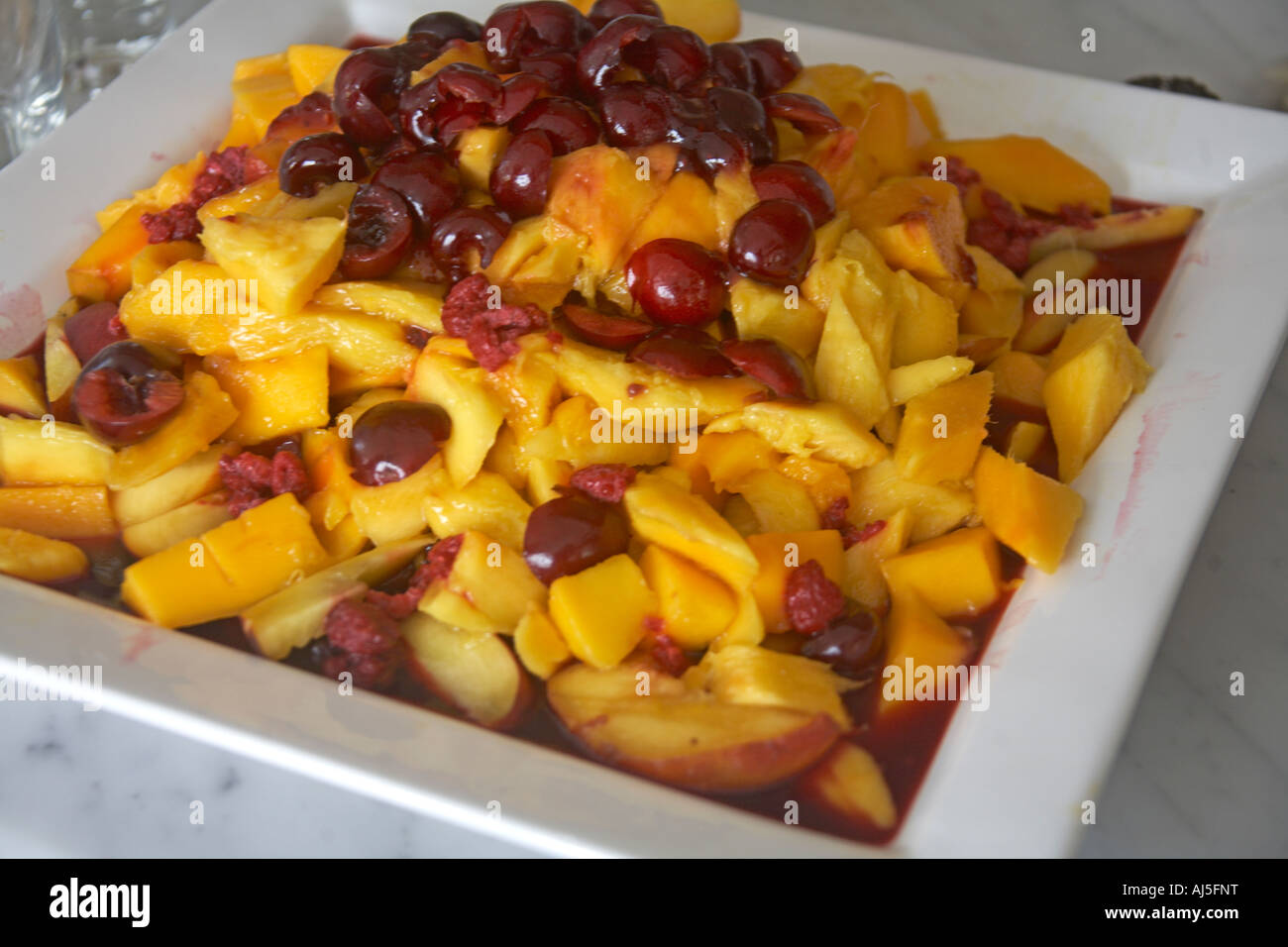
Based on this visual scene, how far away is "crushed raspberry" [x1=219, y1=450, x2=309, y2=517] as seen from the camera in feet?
5.76

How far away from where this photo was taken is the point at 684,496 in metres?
1.68

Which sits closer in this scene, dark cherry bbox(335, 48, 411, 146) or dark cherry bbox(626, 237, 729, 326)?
dark cherry bbox(626, 237, 729, 326)

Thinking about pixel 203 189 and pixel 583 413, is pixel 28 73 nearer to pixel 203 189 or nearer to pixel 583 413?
pixel 203 189

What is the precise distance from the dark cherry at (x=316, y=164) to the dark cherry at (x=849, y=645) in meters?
1.04

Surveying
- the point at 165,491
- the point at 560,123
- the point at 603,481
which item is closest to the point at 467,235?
the point at 560,123

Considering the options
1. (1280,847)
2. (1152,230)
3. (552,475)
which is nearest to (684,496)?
(552,475)

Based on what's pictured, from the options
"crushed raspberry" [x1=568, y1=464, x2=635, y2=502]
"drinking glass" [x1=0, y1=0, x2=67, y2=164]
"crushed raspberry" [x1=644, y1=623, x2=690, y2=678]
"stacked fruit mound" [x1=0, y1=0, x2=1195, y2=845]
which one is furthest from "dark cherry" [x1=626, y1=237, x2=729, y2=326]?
"drinking glass" [x1=0, y1=0, x2=67, y2=164]

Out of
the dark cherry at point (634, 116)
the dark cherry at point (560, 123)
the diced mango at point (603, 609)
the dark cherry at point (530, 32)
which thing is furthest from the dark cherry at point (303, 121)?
the diced mango at point (603, 609)

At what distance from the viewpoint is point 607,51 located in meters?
1.95

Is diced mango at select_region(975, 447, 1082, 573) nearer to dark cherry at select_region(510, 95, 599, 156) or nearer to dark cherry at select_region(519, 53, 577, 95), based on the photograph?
dark cherry at select_region(510, 95, 599, 156)

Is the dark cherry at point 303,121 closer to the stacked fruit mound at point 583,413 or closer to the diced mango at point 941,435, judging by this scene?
the stacked fruit mound at point 583,413

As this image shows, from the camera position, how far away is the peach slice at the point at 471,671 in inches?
61.0

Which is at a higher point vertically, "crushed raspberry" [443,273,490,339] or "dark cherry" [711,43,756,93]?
"dark cherry" [711,43,756,93]
